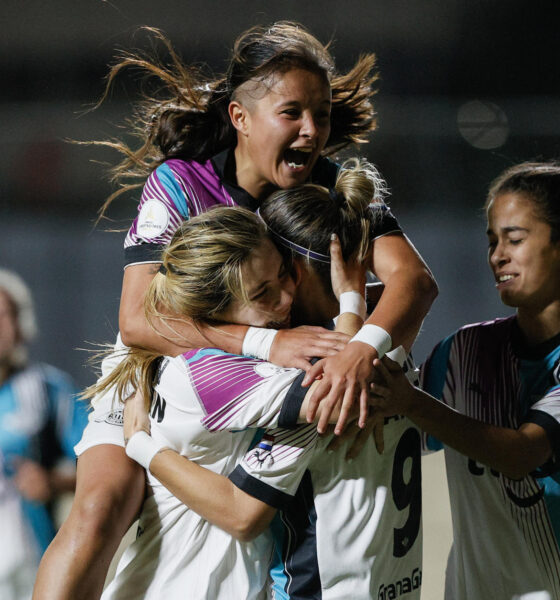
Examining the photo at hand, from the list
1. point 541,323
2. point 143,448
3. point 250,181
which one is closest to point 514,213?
point 541,323

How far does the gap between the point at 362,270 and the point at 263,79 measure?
1.81 feet

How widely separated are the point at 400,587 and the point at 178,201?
36.5 inches

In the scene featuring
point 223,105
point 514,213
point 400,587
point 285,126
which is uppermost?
point 223,105

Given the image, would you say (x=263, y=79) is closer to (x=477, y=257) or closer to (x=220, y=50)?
(x=220, y=50)

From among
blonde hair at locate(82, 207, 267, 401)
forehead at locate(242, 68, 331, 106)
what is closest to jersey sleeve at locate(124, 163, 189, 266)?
blonde hair at locate(82, 207, 267, 401)

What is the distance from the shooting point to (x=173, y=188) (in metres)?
1.75

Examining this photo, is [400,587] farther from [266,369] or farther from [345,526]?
[266,369]

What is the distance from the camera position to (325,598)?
1317mm

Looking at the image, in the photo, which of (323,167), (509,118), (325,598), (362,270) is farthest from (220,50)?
(325,598)

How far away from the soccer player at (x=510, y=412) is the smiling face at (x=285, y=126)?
18.4 inches

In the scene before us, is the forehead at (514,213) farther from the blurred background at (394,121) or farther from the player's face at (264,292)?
the blurred background at (394,121)

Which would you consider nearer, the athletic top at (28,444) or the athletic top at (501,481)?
the athletic top at (501,481)

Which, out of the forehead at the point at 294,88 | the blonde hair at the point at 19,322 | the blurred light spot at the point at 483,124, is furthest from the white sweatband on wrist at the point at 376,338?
the blurred light spot at the point at 483,124

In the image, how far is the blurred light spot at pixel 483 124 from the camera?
5.89m
